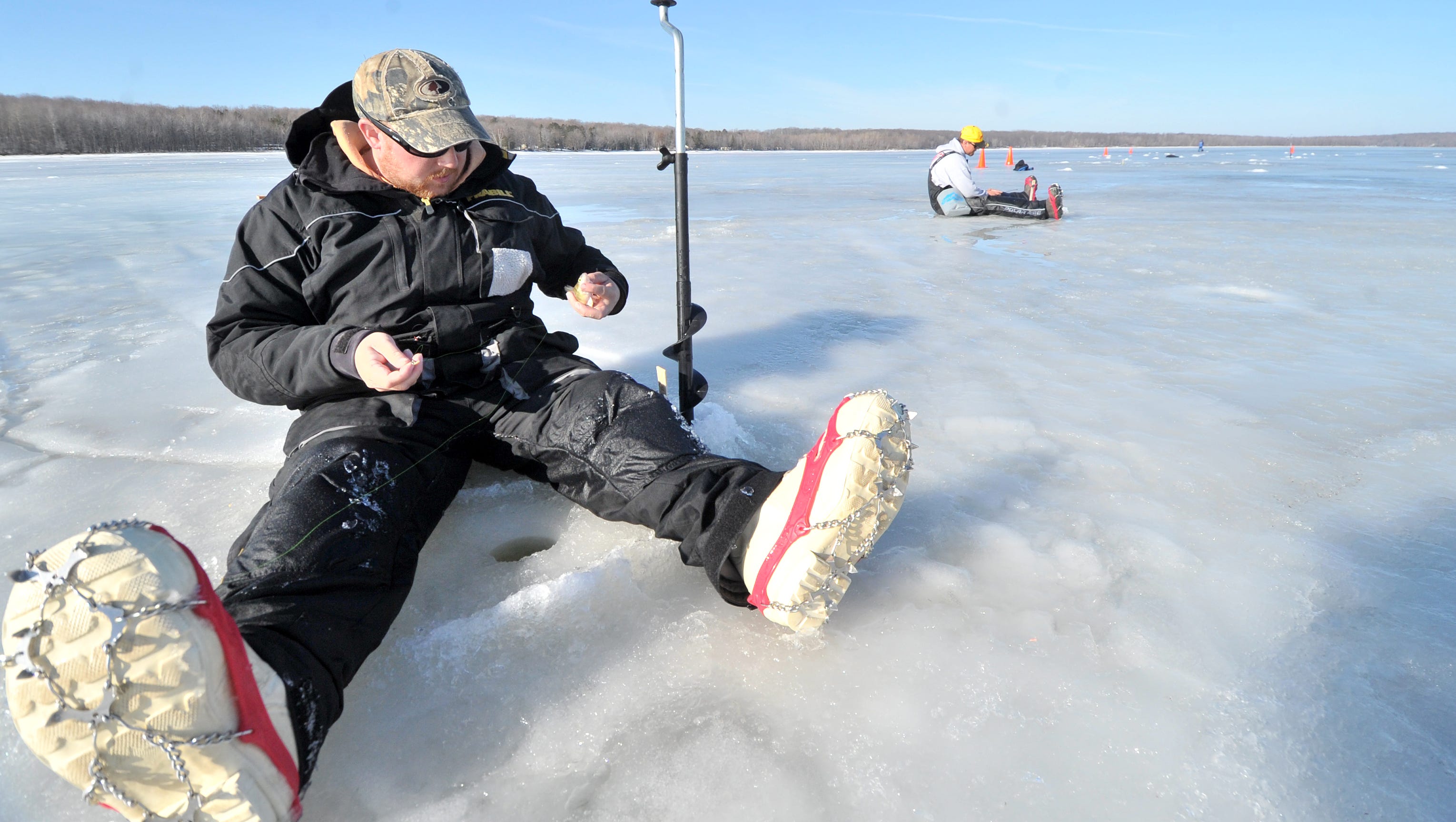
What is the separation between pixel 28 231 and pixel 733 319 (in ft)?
24.0

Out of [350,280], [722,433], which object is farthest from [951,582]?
[350,280]

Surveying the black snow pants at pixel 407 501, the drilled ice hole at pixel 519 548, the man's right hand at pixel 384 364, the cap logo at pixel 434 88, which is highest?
the cap logo at pixel 434 88

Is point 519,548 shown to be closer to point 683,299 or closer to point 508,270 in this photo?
point 508,270

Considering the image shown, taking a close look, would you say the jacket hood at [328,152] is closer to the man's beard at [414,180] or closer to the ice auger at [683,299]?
the man's beard at [414,180]

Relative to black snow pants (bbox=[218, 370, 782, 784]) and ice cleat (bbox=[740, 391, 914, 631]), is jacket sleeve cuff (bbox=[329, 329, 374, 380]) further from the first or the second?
ice cleat (bbox=[740, 391, 914, 631])

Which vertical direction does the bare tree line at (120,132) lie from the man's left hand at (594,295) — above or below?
above

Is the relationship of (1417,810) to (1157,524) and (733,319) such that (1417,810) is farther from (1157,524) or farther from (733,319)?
(733,319)

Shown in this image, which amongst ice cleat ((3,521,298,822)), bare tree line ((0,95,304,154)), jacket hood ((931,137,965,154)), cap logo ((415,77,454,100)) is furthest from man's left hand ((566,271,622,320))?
bare tree line ((0,95,304,154))

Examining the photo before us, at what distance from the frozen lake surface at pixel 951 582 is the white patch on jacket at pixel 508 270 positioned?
0.48 meters

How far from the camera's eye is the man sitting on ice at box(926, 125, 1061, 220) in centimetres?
807

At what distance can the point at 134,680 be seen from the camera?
31.9 inches

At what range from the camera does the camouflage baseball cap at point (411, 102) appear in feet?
5.27

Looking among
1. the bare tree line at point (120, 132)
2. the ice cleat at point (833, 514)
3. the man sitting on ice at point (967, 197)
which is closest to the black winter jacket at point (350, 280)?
the ice cleat at point (833, 514)

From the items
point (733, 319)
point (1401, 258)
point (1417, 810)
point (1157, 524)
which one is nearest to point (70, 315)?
point (733, 319)
